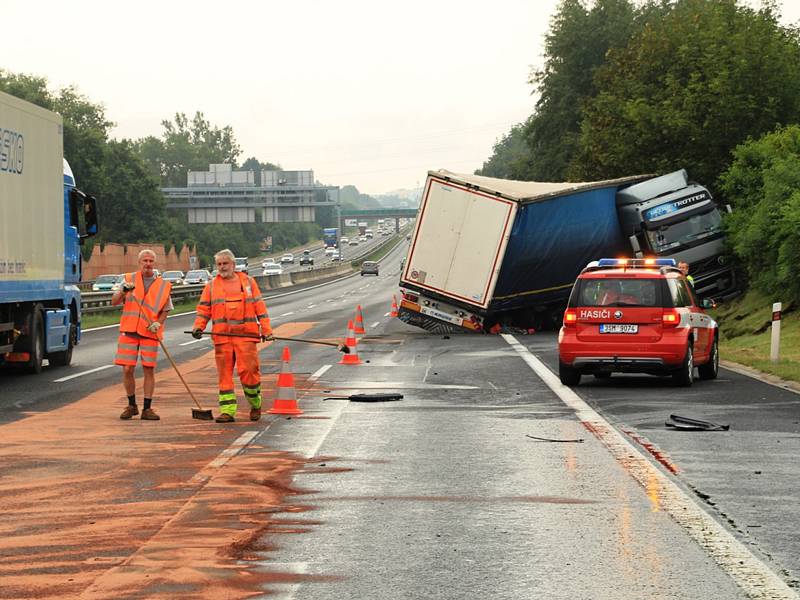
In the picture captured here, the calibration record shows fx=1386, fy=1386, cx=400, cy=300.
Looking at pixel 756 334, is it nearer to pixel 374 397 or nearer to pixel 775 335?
pixel 775 335

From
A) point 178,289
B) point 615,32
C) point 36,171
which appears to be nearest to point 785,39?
point 615,32

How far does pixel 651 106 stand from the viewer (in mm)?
48219

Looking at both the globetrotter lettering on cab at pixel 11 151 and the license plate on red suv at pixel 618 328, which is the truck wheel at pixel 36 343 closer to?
the globetrotter lettering on cab at pixel 11 151

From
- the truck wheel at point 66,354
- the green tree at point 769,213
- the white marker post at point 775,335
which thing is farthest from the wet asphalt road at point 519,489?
the green tree at point 769,213

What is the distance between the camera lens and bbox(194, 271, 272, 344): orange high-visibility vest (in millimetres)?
14344

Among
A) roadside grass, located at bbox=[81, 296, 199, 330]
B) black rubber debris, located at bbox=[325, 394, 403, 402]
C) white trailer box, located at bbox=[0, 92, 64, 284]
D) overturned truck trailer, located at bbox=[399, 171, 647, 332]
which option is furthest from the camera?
roadside grass, located at bbox=[81, 296, 199, 330]

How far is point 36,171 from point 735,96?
30.7 meters

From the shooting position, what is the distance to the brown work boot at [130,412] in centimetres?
1451

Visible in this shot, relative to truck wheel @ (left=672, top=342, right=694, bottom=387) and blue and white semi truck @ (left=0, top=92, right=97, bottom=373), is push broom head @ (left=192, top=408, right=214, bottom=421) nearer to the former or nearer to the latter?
blue and white semi truck @ (left=0, top=92, right=97, bottom=373)

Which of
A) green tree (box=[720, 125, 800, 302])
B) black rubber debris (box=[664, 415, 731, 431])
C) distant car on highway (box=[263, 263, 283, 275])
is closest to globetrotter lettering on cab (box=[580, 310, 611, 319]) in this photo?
black rubber debris (box=[664, 415, 731, 431])

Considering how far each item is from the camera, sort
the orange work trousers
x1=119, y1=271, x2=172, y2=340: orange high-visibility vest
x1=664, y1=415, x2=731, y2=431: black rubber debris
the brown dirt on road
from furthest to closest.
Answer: x1=119, y1=271, x2=172, y2=340: orange high-visibility vest
the orange work trousers
x1=664, y1=415, x2=731, y2=431: black rubber debris
the brown dirt on road

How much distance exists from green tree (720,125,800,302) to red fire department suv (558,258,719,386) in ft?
38.6

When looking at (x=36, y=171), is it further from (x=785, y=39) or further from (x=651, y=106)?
(x=785, y=39)

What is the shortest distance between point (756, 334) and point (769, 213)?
3.30 m
